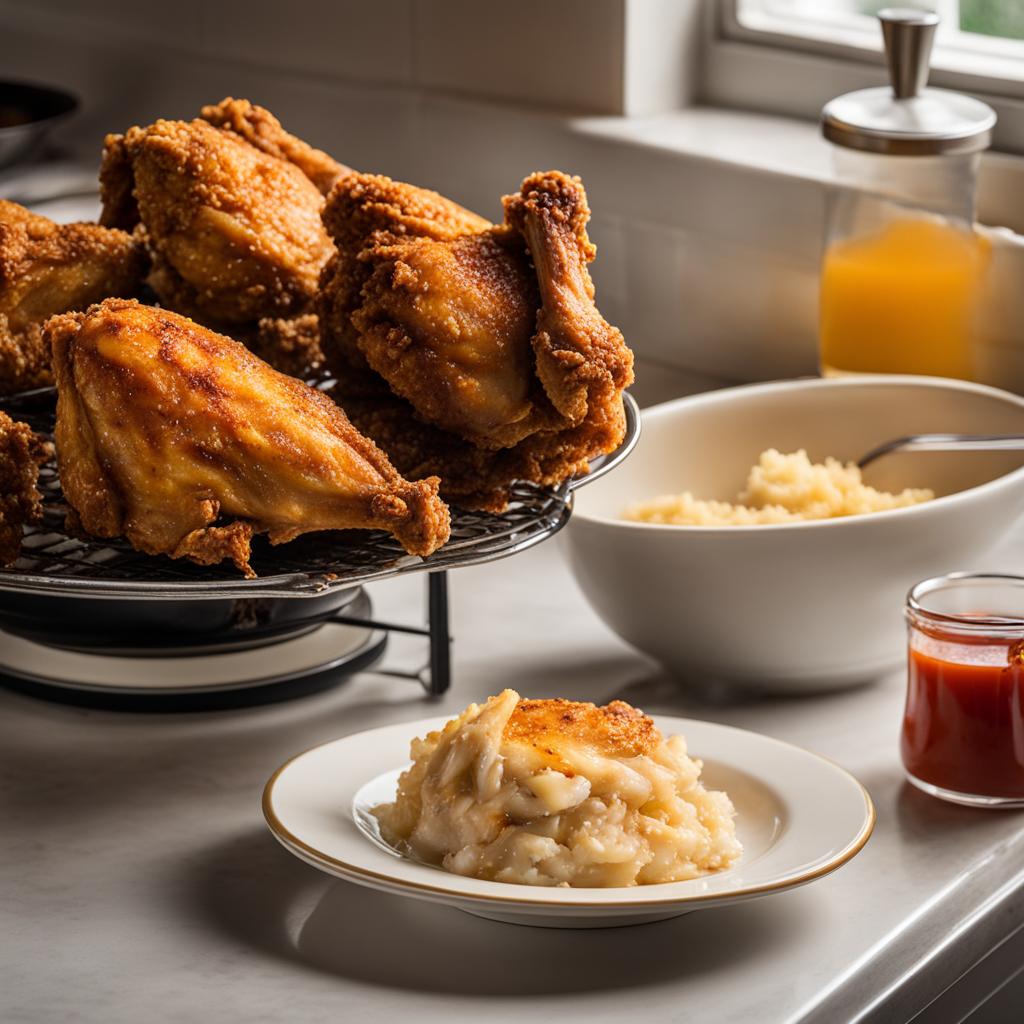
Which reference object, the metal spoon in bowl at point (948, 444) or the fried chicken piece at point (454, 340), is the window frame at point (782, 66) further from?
the fried chicken piece at point (454, 340)

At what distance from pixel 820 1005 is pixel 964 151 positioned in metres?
0.90

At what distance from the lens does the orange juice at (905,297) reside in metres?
1.68

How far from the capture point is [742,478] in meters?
1.56

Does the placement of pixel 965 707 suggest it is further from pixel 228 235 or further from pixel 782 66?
pixel 782 66

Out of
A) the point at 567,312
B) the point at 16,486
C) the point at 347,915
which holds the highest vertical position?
the point at 567,312

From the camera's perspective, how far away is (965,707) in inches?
→ 45.5

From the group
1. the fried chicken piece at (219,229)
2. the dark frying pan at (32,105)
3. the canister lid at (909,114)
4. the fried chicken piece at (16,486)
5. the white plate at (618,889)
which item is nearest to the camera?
the white plate at (618,889)

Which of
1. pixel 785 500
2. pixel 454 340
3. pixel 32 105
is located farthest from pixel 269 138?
pixel 32 105

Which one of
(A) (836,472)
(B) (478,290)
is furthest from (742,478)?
(B) (478,290)

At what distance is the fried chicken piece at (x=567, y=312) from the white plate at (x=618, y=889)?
243 millimetres

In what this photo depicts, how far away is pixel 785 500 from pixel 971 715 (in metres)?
0.32

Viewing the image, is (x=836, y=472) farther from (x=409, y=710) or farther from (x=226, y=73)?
(x=226, y=73)

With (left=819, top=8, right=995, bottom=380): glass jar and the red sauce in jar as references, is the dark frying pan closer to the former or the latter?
(left=819, top=8, right=995, bottom=380): glass jar

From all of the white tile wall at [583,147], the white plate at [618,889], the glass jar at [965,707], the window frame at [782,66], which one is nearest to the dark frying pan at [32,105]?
the white tile wall at [583,147]
